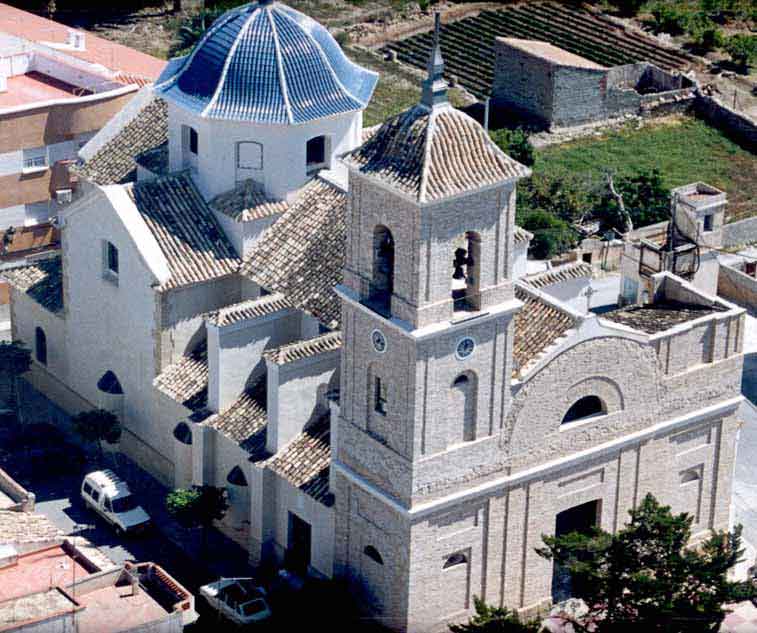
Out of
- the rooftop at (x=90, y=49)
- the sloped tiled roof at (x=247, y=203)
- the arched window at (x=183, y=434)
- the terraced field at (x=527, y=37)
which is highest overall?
the sloped tiled roof at (x=247, y=203)

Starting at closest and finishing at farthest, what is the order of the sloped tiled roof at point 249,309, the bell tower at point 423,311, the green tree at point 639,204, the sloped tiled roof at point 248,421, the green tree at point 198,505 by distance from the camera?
the bell tower at point 423,311 → the sloped tiled roof at point 248,421 → the sloped tiled roof at point 249,309 → the green tree at point 198,505 → the green tree at point 639,204

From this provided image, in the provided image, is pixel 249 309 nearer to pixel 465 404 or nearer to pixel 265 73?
pixel 265 73

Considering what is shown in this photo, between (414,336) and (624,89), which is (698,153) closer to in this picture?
(624,89)

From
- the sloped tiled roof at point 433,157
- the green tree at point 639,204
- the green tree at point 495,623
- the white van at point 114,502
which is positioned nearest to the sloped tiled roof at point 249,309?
the white van at point 114,502

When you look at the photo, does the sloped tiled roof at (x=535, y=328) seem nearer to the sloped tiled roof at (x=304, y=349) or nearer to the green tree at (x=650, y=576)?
the green tree at (x=650, y=576)

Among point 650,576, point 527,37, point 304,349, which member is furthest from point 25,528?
point 527,37

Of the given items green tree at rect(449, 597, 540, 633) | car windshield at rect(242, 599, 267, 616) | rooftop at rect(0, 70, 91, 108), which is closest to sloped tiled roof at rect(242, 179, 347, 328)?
car windshield at rect(242, 599, 267, 616)

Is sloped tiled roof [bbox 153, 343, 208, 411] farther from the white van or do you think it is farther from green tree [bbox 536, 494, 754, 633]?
green tree [bbox 536, 494, 754, 633]
